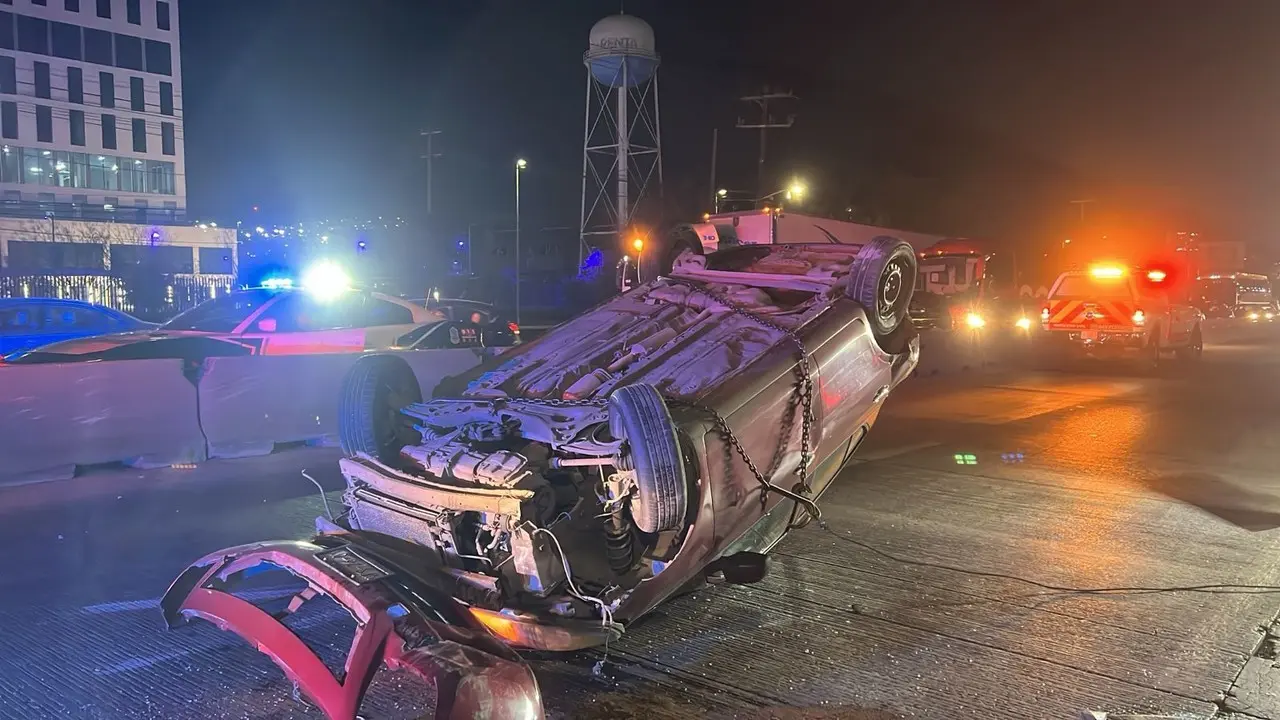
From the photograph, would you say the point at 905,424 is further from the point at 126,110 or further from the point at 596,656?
the point at 126,110

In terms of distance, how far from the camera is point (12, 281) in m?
28.2

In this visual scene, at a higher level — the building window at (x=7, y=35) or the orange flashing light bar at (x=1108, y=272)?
the building window at (x=7, y=35)

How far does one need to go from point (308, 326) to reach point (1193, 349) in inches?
688

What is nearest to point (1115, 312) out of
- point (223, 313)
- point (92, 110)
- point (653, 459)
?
point (223, 313)

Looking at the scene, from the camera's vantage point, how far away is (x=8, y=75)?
168ft

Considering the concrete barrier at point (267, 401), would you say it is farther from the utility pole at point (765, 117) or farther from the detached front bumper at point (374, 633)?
the utility pole at point (765, 117)

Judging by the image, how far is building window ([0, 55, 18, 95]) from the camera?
167 feet

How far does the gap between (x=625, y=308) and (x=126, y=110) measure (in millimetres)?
61993

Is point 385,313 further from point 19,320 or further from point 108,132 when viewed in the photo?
point 108,132

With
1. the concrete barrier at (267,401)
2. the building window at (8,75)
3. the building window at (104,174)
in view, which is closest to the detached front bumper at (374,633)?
the concrete barrier at (267,401)

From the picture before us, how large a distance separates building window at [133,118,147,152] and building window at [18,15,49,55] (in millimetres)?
6065

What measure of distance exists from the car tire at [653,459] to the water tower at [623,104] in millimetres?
→ 29463

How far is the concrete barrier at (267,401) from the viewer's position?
343 inches

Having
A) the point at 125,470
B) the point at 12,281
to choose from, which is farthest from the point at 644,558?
the point at 12,281
